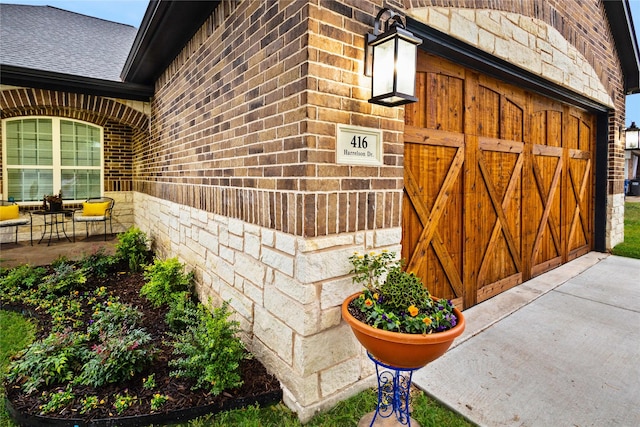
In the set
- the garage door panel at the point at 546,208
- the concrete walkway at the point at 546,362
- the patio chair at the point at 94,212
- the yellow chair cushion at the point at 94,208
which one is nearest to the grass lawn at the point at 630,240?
the garage door panel at the point at 546,208

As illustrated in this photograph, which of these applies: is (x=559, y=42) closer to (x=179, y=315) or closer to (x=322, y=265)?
(x=322, y=265)

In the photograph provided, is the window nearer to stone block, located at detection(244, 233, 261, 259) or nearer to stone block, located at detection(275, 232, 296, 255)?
stone block, located at detection(244, 233, 261, 259)

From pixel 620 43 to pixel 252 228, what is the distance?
24.0ft

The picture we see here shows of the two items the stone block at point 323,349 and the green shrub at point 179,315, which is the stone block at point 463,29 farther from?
the green shrub at point 179,315

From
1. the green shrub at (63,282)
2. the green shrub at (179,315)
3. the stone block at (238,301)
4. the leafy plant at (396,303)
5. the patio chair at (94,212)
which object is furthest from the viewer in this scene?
the patio chair at (94,212)

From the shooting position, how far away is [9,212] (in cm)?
656

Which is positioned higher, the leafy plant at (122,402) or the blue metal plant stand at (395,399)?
the blue metal plant stand at (395,399)

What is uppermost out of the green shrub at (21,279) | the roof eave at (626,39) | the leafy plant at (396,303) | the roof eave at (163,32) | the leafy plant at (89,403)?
the roof eave at (626,39)

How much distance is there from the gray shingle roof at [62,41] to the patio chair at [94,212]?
9.85 ft

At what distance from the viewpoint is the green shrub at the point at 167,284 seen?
12.1ft

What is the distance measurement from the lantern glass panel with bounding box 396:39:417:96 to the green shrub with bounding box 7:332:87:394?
293cm

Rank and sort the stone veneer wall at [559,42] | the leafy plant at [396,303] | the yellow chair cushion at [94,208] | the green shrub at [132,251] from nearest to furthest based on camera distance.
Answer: the leafy plant at [396,303] → the stone veneer wall at [559,42] → the green shrub at [132,251] → the yellow chair cushion at [94,208]

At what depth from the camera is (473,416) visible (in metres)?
2.02

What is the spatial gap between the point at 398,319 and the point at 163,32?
402cm
